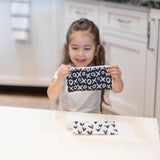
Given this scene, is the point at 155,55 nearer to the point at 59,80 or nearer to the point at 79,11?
the point at 79,11

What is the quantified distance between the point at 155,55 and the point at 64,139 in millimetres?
1173

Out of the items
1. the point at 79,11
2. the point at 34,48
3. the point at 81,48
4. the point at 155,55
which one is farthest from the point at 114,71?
the point at 34,48

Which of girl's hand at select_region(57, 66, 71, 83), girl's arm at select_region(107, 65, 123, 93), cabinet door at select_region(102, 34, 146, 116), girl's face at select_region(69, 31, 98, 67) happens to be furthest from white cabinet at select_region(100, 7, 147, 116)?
girl's hand at select_region(57, 66, 71, 83)

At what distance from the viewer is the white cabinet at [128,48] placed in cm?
218

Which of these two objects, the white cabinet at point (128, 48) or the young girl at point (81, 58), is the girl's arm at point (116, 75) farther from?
the white cabinet at point (128, 48)

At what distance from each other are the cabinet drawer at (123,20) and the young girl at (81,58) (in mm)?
552

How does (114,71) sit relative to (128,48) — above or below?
above

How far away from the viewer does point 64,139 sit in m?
1.09

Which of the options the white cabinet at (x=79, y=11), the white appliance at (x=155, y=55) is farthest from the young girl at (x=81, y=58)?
the white cabinet at (x=79, y=11)

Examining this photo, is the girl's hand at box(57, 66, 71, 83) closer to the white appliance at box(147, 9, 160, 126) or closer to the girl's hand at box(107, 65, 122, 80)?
the girl's hand at box(107, 65, 122, 80)

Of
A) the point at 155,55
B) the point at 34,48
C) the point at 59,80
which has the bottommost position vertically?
the point at 34,48

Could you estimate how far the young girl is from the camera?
151cm

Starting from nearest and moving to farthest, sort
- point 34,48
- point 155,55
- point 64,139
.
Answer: point 64,139, point 155,55, point 34,48

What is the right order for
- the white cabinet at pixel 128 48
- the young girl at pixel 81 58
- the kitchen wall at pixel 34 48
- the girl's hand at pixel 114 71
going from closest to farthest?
the girl's hand at pixel 114 71 < the young girl at pixel 81 58 < the white cabinet at pixel 128 48 < the kitchen wall at pixel 34 48
